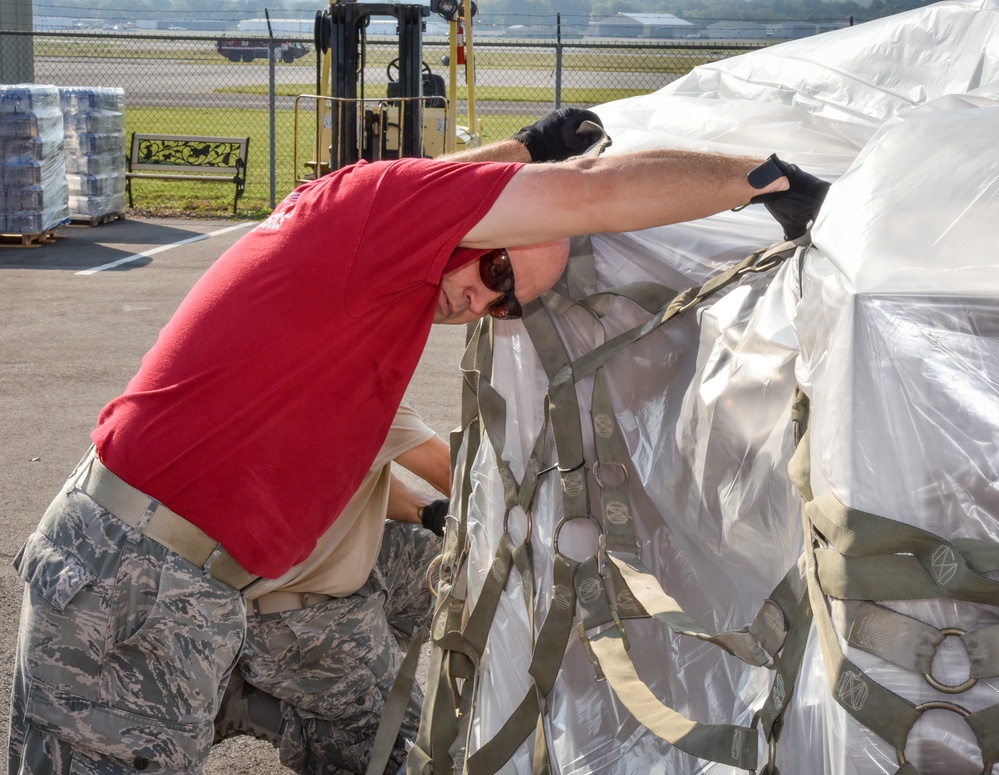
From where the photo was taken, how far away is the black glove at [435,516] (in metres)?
3.12

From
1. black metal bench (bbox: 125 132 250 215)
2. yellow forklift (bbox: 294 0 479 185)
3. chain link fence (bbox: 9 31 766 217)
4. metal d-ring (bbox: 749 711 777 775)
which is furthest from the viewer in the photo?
black metal bench (bbox: 125 132 250 215)

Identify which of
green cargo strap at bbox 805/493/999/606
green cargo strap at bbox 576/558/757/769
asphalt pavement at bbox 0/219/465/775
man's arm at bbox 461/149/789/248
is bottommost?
asphalt pavement at bbox 0/219/465/775

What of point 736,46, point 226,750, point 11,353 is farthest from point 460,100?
point 226,750

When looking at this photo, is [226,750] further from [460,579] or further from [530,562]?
[530,562]

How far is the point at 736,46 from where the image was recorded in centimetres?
1436

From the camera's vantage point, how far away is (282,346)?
7.18 ft

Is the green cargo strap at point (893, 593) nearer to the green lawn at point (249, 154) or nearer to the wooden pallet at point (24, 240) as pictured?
the wooden pallet at point (24, 240)

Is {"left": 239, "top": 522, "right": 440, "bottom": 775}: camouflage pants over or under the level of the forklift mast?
under

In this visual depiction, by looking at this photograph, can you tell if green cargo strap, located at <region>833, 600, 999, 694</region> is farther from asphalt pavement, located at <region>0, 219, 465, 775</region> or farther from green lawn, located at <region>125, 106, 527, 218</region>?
green lawn, located at <region>125, 106, 527, 218</region>

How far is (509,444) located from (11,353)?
5541 mm

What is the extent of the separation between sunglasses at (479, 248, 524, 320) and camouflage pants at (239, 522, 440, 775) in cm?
97

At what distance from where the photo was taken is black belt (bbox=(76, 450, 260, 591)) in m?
2.21

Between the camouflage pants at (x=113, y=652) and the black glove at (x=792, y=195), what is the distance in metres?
1.30

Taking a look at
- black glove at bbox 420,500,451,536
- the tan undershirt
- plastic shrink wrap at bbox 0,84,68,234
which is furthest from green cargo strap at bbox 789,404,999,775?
plastic shrink wrap at bbox 0,84,68,234
